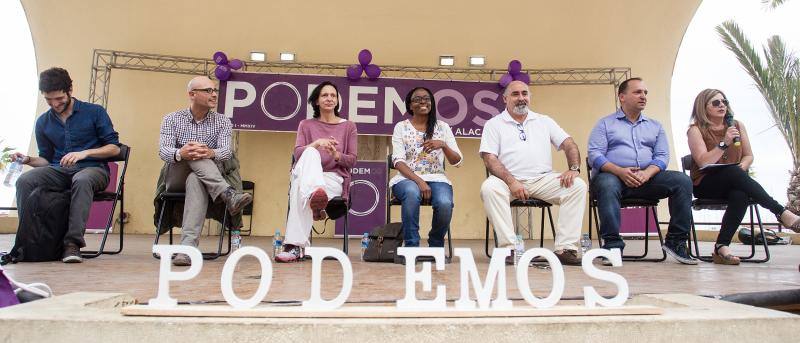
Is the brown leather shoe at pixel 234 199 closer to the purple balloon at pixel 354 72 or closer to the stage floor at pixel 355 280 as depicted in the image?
the stage floor at pixel 355 280

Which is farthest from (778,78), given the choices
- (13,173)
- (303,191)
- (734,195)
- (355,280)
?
(13,173)

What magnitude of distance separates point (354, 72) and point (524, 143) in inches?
152

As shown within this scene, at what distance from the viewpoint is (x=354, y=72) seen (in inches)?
253

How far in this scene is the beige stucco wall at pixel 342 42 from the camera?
7000mm

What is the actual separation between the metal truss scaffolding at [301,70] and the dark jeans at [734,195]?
13.1 ft

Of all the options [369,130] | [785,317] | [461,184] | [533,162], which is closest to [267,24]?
[369,130]

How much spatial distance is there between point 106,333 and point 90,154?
84.1 inches

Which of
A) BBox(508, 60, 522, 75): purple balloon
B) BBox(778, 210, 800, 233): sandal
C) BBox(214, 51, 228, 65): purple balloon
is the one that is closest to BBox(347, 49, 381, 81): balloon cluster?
BBox(214, 51, 228, 65): purple balloon

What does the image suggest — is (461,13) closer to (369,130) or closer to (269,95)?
(369,130)

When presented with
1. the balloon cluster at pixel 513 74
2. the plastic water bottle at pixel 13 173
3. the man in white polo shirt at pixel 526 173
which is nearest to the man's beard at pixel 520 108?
the man in white polo shirt at pixel 526 173

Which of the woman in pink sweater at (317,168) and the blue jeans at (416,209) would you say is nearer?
the woman in pink sweater at (317,168)

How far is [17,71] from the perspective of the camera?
292 inches

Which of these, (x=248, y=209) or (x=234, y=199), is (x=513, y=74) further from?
(x=234, y=199)

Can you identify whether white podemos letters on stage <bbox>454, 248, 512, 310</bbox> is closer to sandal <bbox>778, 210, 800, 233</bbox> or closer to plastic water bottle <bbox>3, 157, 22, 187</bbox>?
sandal <bbox>778, 210, 800, 233</bbox>
